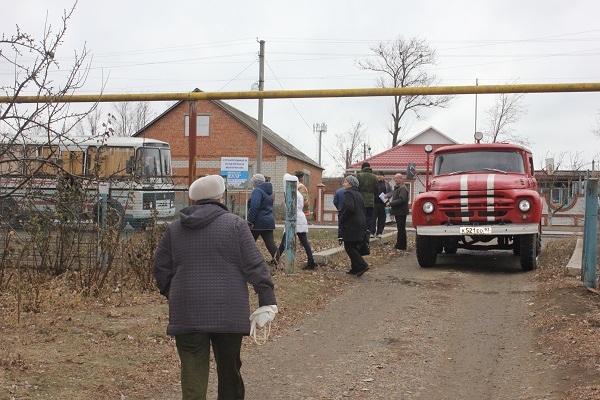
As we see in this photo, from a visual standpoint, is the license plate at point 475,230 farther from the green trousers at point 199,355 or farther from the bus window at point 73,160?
the green trousers at point 199,355

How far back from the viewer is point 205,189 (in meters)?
4.66

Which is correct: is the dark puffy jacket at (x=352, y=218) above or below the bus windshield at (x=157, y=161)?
below

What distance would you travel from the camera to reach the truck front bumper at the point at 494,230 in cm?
1221

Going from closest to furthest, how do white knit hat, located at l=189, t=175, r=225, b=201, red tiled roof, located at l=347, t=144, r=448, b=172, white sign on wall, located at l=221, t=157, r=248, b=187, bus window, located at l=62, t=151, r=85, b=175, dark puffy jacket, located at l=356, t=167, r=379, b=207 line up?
1. white knit hat, located at l=189, t=175, r=225, b=201
2. bus window, located at l=62, t=151, r=85, b=175
3. dark puffy jacket, located at l=356, t=167, r=379, b=207
4. white sign on wall, located at l=221, t=157, r=248, b=187
5. red tiled roof, located at l=347, t=144, r=448, b=172

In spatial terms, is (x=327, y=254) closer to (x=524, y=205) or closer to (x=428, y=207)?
(x=428, y=207)

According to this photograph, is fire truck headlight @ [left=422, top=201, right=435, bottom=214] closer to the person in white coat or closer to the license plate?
the license plate

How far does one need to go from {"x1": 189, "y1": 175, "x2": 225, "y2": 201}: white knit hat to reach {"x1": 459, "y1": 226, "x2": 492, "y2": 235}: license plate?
8442 mm

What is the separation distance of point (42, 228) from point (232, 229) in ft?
22.7

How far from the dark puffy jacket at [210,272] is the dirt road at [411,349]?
63.9 inches

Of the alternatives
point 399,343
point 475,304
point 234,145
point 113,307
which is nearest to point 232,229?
point 399,343

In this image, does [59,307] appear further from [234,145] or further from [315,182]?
[315,182]

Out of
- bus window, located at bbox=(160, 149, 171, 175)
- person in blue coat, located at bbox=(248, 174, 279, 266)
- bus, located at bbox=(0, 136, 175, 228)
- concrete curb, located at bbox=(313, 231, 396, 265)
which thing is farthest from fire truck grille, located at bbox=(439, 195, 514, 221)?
bus window, located at bbox=(160, 149, 171, 175)

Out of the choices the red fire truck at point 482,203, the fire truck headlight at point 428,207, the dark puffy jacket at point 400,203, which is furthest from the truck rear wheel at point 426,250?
the dark puffy jacket at point 400,203

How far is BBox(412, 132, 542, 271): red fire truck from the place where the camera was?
40.5 feet
